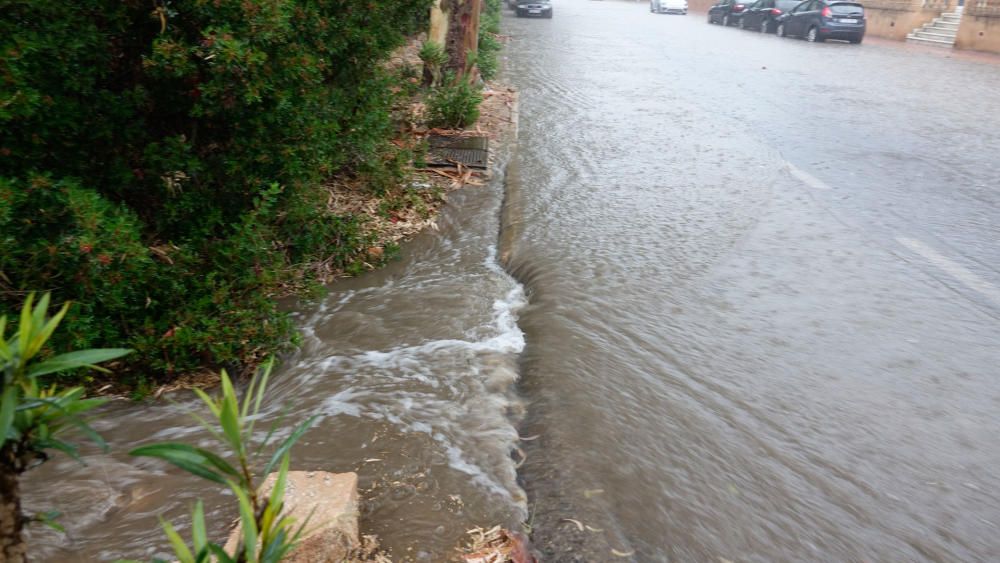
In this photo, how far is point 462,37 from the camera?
995 centimetres

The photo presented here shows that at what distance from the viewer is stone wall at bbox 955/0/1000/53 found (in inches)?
954

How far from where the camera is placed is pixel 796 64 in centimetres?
1841

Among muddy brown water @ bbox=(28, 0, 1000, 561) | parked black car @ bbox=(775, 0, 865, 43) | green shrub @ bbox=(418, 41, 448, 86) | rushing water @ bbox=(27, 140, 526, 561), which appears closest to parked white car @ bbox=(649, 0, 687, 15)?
parked black car @ bbox=(775, 0, 865, 43)

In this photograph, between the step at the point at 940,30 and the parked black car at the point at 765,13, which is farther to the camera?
the parked black car at the point at 765,13

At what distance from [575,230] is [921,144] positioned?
227 inches

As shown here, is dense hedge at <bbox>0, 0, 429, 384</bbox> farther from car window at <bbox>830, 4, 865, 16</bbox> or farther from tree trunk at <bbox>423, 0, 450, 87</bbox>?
car window at <bbox>830, 4, 865, 16</bbox>

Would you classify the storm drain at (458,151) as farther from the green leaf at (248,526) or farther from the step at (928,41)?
the step at (928,41)

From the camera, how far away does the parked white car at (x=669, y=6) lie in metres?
45.9

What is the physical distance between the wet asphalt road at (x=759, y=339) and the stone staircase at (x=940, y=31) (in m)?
20.3

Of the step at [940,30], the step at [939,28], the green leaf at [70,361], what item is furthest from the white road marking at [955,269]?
the step at [939,28]

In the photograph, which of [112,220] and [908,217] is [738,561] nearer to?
[112,220]

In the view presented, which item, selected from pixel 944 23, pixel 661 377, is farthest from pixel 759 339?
pixel 944 23

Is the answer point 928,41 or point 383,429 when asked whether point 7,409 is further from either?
point 928,41

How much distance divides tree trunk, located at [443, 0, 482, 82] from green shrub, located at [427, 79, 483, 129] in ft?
3.42
